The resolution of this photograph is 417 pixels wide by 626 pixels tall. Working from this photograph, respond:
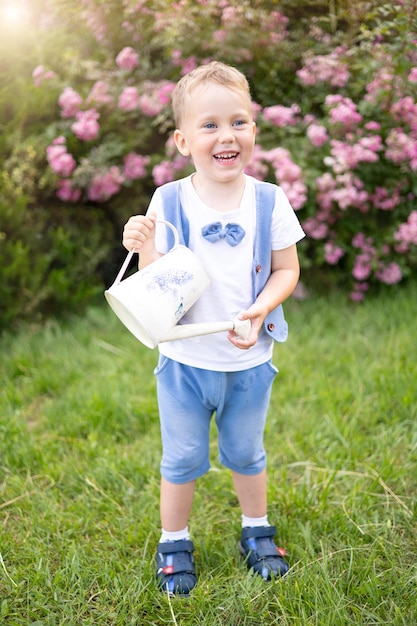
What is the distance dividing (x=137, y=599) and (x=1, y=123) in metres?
3.09

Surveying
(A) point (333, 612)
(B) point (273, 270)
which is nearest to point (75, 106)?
(B) point (273, 270)

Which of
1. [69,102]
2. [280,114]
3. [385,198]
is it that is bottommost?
[385,198]

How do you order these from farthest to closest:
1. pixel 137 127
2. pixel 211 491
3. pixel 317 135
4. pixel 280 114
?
pixel 137 127
pixel 280 114
pixel 317 135
pixel 211 491

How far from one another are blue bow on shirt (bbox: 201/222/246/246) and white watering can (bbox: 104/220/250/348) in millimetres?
71

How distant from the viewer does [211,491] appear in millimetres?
2162

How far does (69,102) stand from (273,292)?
252 cm

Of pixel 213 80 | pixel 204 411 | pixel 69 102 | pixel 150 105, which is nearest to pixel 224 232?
pixel 213 80

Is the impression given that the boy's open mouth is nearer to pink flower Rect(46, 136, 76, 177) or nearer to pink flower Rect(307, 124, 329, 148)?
pink flower Rect(307, 124, 329, 148)

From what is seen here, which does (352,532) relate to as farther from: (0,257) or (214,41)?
(214,41)

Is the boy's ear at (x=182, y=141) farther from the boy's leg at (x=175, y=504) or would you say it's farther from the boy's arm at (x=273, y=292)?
the boy's leg at (x=175, y=504)

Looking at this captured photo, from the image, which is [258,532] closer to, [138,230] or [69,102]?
[138,230]

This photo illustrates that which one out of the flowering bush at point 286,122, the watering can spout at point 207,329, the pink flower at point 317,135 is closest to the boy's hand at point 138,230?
the watering can spout at point 207,329

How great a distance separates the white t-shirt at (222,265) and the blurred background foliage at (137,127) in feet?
5.50

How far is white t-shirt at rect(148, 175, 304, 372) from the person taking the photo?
5.17 ft
